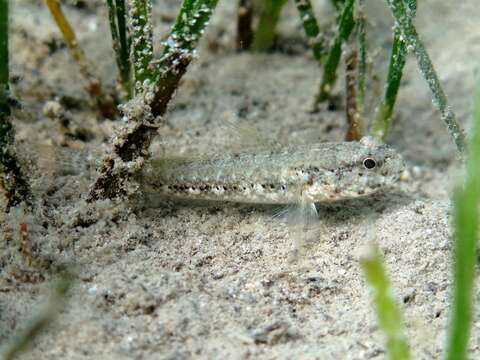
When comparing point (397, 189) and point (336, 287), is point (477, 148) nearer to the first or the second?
point (336, 287)

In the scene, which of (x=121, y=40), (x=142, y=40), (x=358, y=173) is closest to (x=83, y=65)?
(x=121, y=40)

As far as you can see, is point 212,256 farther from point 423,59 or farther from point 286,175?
point 423,59

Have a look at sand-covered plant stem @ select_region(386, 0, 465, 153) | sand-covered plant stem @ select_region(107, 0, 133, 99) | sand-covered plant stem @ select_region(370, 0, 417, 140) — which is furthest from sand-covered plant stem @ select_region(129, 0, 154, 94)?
sand-covered plant stem @ select_region(370, 0, 417, 140)

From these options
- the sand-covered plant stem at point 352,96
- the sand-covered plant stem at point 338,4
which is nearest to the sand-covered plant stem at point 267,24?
the sand-covered plant stem at point 338,4

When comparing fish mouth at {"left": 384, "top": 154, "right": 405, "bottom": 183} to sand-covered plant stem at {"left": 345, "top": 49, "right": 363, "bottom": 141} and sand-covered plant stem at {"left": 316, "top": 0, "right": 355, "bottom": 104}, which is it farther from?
sand-covered plant stem at {"left": 316, "top": 0, "right": 355, "bottom": 104}

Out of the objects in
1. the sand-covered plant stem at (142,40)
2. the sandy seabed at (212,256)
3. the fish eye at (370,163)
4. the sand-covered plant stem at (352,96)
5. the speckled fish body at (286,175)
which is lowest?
the sandy seabed at (212,256)

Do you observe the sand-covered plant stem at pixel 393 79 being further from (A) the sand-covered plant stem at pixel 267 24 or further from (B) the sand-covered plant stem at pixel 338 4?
(A) the sand-covered plant stem at pixel 267 24
